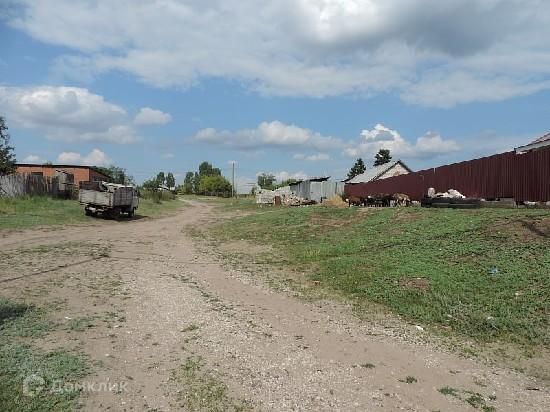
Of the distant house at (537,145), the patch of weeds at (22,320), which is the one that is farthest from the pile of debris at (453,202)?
the patch of weeds at (22,320)

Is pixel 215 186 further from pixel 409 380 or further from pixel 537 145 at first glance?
pixel 409 380

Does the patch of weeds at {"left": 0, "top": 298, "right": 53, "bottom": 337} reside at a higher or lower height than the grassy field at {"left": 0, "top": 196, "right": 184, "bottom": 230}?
lower

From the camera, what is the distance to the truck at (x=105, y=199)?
79.4 ft

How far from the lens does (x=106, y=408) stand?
3.94 meters

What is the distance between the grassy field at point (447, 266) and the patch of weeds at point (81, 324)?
419 cm

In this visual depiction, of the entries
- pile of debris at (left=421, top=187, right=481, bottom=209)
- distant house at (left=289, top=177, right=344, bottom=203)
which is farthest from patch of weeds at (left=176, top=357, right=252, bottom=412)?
distant house at (left=289, top=177, right=344, bottom=203)

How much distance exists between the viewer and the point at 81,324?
612 cm

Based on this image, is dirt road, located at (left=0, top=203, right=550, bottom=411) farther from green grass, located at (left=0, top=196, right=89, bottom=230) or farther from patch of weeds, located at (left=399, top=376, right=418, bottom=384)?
green grass, located at (left=0, top=196, right=89, bottom=230)

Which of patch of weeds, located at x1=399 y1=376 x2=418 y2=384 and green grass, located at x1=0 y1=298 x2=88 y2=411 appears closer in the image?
green grass, located at x1=0 y1=298 x2=88 y2=411

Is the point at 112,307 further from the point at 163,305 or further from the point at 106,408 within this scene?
the point at 106,408

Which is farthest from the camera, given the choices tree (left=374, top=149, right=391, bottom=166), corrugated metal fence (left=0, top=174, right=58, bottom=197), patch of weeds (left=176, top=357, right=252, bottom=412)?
tree (left=374, top=149, right=391, bottom=166)

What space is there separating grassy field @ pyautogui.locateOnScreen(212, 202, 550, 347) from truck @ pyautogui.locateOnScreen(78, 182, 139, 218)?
12314mm

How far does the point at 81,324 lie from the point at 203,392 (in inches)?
103

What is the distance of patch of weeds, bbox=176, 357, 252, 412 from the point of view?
407 centimetres
